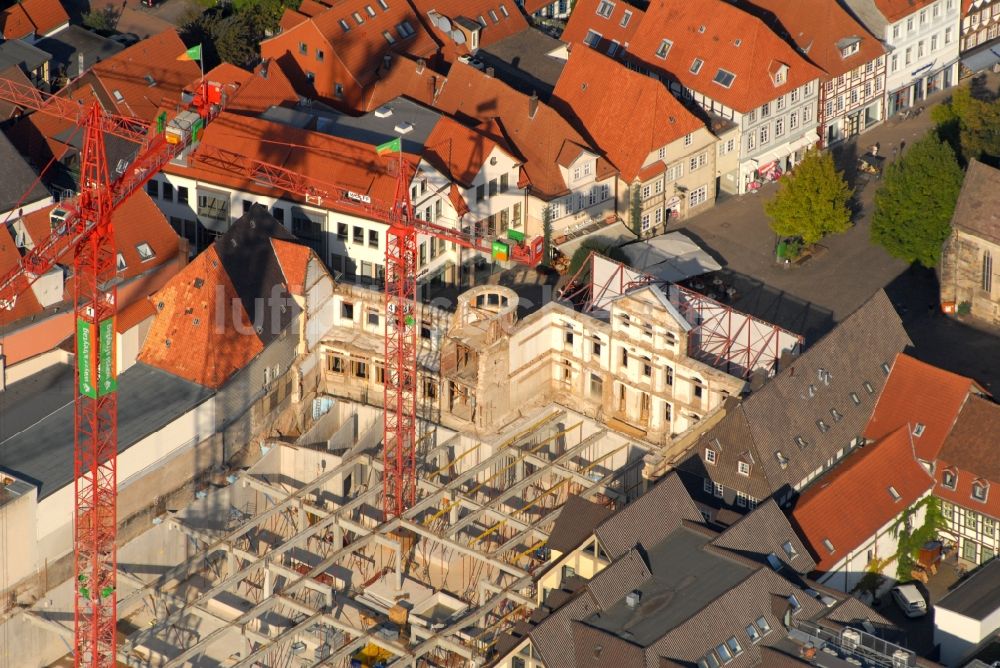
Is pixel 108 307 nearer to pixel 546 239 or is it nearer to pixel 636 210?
pixel 546 239

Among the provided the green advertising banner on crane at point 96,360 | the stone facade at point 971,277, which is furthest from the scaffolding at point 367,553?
the stone facade at point 971,277

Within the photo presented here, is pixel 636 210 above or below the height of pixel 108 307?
below

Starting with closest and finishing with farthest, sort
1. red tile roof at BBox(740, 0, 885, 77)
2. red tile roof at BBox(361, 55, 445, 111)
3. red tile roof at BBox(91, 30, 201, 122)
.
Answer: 1. red tile roof at BBox(361, 55, 445, 111)
2. red tile roof at BBox(91, 30, 201, 122)
3. red tile roof at BBox(740, 0, 885, 77)

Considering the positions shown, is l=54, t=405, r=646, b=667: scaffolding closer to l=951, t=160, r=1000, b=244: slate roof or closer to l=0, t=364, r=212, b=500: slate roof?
l=0, t=364, r=212, b=500: slate roof

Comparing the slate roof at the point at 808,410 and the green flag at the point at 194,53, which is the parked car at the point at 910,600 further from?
the green flag at the point at 194,53

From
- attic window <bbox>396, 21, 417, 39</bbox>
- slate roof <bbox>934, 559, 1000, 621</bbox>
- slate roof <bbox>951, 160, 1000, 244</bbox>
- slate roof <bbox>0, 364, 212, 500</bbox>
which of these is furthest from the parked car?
attic window <bbox>396, 21, 417, 39</bbox>

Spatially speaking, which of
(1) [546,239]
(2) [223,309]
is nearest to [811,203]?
(1) [546,239]
